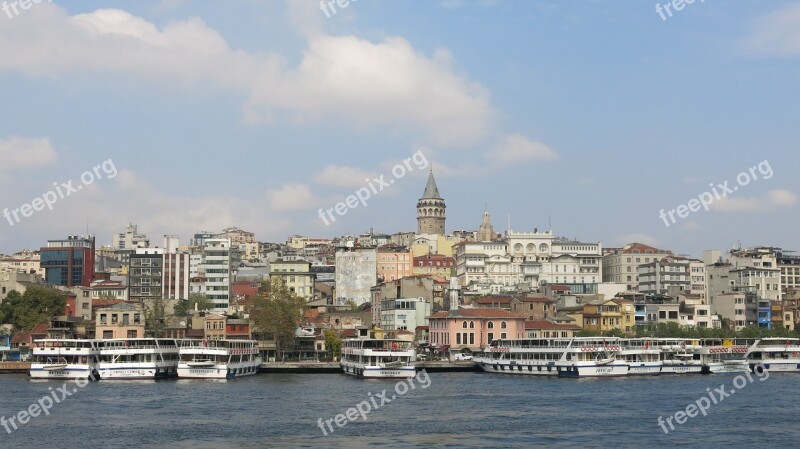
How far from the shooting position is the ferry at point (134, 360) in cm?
7081

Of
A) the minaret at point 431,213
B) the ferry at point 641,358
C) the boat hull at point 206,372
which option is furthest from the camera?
the minaret at point 431,213

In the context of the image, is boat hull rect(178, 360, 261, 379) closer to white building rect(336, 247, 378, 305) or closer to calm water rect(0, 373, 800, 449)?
calm water rect(0, 373, 800, 449)

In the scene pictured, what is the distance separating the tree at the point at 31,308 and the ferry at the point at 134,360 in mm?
16919

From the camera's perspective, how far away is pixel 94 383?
6781 cm

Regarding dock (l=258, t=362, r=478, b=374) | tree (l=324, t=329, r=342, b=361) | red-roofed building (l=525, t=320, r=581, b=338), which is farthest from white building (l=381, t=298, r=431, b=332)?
dock (l=258, t=362, r=478, b=374)

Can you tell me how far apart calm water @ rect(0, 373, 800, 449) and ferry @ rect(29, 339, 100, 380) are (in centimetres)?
237

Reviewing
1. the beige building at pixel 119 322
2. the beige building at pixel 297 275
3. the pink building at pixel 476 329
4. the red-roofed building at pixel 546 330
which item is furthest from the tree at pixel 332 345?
the beige building at pixel 297 275

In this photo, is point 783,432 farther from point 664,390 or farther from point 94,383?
point 94,383

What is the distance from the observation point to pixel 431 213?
191375 mm

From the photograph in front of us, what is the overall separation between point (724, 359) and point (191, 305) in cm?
5487

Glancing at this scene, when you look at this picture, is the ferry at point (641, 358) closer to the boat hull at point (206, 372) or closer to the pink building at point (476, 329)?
the pink building at point (476, 329)

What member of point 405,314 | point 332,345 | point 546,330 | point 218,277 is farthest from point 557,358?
point 218,277

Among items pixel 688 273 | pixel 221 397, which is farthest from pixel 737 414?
pixel 688 273

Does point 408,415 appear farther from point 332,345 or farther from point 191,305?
point 191,305
